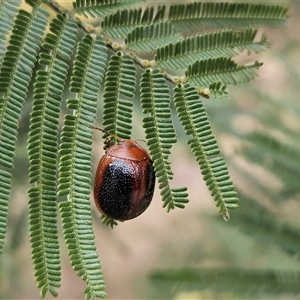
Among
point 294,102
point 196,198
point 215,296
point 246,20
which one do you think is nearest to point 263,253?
point 215,296

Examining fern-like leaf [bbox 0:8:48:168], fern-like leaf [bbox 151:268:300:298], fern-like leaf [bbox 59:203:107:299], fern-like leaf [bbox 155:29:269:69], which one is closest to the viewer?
fern-like leaf [bbox 59:203:107:299]

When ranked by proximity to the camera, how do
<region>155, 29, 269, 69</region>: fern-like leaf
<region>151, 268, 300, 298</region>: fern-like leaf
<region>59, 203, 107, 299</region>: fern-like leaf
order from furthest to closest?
<region>151, 268, 300, 298</region>: fern-like leaf, <region>155, 29, 269, 69</region>: fern-like leaf, <region>59, 203, 107, 299</region>: fern-like leaf

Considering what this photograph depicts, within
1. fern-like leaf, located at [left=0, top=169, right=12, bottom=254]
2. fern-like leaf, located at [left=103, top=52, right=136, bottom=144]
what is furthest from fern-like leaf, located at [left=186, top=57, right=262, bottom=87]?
fern-like leaf, located at [left=0, top=169, right=12, bottom=254]

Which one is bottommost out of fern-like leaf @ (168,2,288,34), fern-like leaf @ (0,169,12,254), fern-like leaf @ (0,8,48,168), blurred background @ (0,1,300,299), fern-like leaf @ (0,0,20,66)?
blurred background @ (0,1,300,299)

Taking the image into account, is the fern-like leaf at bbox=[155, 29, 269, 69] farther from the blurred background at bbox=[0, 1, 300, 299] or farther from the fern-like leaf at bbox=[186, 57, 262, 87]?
the blurred background at bbox=[0, 1, 300, 299]

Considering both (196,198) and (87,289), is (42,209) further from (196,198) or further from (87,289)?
(196,198)
